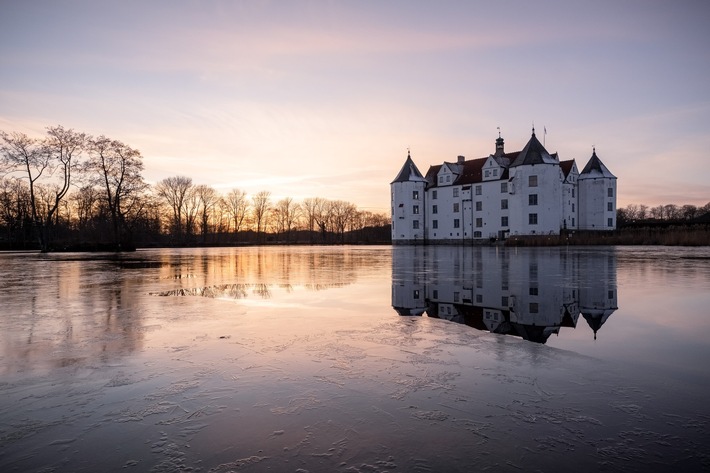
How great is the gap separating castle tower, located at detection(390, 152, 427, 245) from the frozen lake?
6027cm

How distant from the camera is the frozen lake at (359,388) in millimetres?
2742

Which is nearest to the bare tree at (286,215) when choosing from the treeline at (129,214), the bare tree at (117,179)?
the treeline at (129,214)

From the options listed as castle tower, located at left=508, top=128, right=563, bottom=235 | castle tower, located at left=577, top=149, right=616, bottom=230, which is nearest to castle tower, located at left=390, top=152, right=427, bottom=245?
castle tower, located at left=508, top=128, right=563, bottom=235

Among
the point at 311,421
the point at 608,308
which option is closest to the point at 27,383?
the point at 311,421

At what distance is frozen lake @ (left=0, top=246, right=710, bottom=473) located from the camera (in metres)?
2.74

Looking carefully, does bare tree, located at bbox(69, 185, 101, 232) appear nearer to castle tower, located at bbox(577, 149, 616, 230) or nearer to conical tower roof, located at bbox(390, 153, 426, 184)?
conical tower roof, located at bbox(390, 153, 426, 184)

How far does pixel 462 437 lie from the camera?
116 inches

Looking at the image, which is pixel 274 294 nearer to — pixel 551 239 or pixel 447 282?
pixel 447 282

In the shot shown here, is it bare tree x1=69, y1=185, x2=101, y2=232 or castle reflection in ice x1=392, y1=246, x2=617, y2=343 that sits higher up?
bare tree x1=69, y1=185, x2=101, y2=232

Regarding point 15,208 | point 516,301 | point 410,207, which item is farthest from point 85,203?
point 516,301

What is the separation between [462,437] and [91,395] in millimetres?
3407

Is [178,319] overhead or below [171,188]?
below

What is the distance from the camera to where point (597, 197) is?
60625 mm

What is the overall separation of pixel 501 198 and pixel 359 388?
60.1 m
